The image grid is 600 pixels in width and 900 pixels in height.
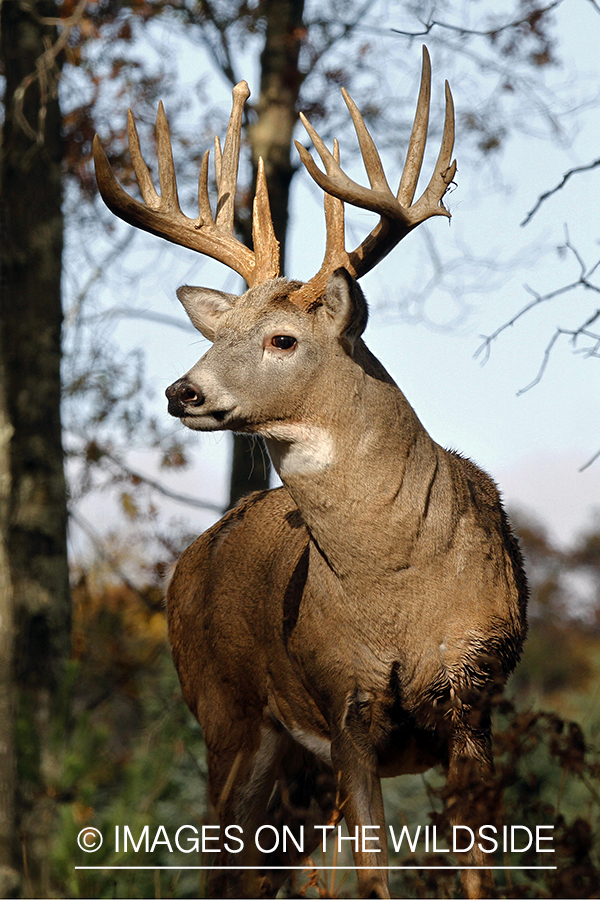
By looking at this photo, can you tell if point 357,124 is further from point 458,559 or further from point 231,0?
point 231,0

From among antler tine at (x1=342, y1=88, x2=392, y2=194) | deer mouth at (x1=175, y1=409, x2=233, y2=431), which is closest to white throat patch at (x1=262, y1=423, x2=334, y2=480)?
deer mouth at (x1=175, y1=409, x2=233, y2=431)

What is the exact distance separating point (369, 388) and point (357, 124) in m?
1.12

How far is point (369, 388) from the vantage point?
4.10 m

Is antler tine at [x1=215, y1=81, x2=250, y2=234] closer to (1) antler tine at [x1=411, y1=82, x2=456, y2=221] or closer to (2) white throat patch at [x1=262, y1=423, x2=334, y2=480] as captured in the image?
(1) antler tine at [x1=411, y1=82, x2=456, y2=221]

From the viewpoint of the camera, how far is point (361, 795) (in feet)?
12.8

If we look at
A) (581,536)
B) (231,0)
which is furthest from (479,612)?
(581,536)

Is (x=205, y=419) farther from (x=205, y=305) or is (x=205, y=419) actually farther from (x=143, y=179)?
(x=143, y=179)

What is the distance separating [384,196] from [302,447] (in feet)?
3.47

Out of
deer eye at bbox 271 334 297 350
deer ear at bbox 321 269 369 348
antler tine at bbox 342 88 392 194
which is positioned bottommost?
deer eye at bbox 271 334 297 350

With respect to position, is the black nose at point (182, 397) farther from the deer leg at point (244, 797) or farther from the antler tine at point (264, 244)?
the deer leg at point (244, 797)

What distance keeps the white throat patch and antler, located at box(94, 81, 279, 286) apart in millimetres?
884

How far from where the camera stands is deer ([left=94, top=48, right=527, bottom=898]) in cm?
383

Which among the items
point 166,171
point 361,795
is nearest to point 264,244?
point 166,171

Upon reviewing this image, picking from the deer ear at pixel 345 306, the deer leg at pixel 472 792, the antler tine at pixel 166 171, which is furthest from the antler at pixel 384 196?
the deer leg at pixel 472 792
